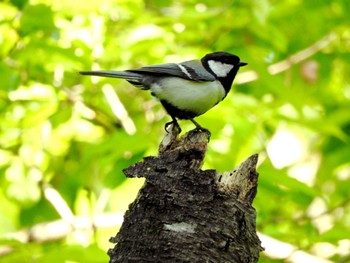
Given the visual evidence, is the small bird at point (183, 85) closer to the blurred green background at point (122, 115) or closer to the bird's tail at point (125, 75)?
the bird's tail at point (125, 75)

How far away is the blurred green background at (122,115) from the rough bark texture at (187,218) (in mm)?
554

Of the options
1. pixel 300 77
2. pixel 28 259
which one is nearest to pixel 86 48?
pixel 28 259

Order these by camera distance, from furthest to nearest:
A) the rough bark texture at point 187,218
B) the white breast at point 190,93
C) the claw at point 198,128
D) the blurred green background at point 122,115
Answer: the blurred green background at point 122,115 < the white breast at point 190,93 < the claw at point 198,128 < the rough bark texture at point 187,218

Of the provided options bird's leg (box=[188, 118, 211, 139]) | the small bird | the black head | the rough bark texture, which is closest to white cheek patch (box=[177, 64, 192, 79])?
the small bird

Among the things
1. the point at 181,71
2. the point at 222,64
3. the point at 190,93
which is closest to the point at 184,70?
the point at 181,71

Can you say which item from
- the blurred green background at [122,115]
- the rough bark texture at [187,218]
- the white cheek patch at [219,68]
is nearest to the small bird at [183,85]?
the white cheek patch at [219,68]

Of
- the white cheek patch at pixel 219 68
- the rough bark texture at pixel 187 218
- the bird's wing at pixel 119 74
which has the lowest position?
the rough bark texture at pixel 187 218

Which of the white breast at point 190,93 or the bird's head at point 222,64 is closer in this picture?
the white breast at point 190,93

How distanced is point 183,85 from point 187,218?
140 cm

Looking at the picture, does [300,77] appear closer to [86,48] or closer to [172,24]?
[172,24]

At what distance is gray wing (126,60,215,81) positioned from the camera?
3952 mm

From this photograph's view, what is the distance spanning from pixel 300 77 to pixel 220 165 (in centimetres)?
252

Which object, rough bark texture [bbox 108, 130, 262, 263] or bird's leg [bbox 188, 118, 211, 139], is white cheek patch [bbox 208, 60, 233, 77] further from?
rough bark texture [bbox 108, 130, 262, 263]

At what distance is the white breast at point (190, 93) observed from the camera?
3904mm
